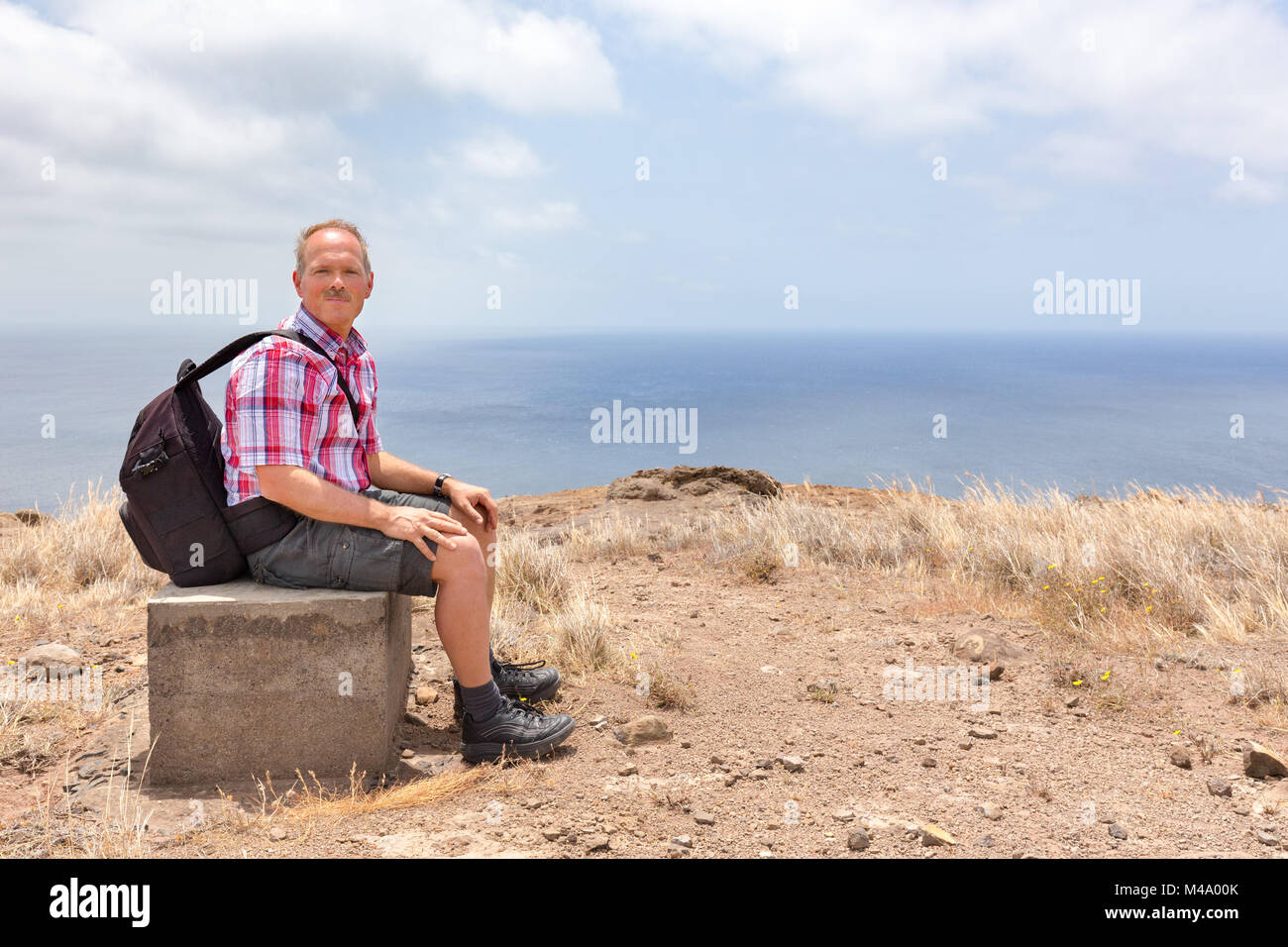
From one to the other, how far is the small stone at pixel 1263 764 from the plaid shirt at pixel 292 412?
3615mm

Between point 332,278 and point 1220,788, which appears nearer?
point 1220,788

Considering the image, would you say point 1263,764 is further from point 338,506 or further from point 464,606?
point 338,506

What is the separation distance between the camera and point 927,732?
375 centimetres

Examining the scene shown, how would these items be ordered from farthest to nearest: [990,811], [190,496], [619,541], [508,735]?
1. [619,541]
2. [508,735]
3. [190,496]
4. [990,811]

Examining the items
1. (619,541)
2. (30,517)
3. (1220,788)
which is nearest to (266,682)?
(1220,788)

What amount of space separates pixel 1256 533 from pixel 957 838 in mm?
4840

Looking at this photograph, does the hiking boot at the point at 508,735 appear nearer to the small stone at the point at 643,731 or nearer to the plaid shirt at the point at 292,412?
the small stone at the point at 643,731

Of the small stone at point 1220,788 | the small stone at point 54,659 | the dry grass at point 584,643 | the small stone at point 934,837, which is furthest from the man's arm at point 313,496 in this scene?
the small stone at point 1220,788

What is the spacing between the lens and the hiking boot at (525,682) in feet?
13.4

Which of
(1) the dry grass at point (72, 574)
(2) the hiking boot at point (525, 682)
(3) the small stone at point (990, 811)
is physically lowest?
(3) the small stone at point (990, 811)

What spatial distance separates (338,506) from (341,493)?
48mm

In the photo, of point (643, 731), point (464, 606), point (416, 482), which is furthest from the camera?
point (416, 482)

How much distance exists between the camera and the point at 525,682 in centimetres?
410

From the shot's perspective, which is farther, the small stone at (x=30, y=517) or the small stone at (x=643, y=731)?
the small stone at (x=30, y=517)
